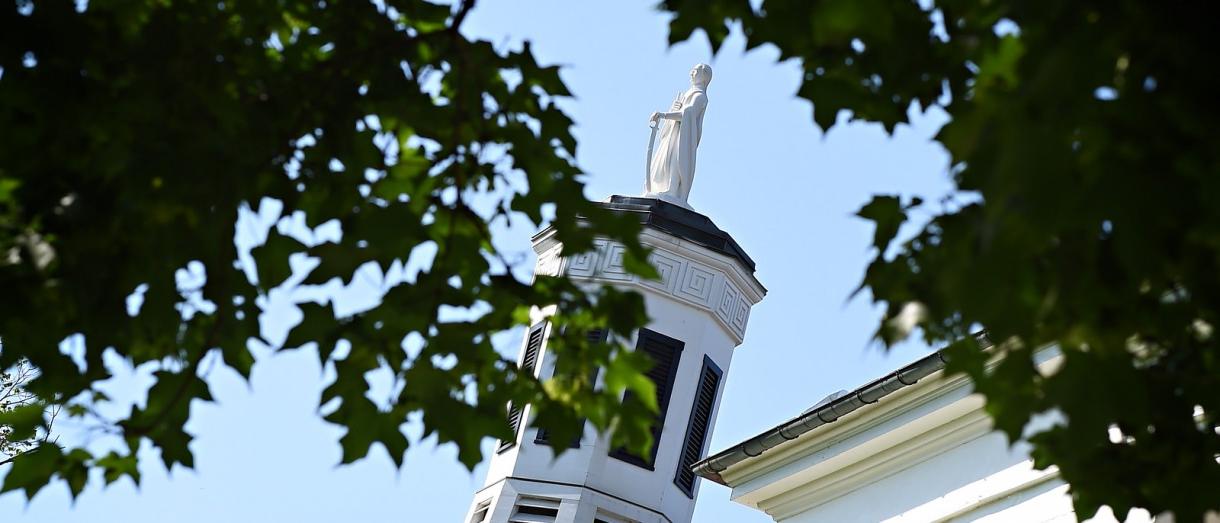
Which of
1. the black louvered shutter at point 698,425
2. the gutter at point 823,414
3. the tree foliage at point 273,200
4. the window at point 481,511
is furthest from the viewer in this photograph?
the black louvered shutter at point 698,425

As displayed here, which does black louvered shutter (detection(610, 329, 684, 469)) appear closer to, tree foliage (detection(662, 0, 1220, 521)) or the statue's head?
the statue's head

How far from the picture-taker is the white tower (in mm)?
17719

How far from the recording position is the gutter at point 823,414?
1091 centimetres

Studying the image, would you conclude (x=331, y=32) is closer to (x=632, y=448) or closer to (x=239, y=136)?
(x=239, y=136)

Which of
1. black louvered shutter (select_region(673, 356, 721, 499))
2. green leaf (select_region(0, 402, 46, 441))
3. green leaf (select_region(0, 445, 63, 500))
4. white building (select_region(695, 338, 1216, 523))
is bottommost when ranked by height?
green leaf (select_region(0, 445, 63, 500))

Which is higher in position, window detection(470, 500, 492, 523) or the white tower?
the white tower

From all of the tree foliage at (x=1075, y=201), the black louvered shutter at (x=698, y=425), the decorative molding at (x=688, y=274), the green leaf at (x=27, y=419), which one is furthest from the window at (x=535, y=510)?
the tree foliage at (x=1075, y=201)

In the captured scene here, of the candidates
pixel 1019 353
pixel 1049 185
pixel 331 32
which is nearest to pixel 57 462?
pixel 331 32

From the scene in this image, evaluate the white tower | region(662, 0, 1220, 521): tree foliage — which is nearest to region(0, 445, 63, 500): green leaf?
region(662, 0, 1220, 521): tree foliage

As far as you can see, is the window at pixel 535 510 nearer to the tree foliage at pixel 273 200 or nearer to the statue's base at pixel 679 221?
the statue's base at pixel 679 221

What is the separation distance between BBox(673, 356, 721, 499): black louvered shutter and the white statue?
2.35 meters

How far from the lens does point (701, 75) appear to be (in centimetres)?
2033

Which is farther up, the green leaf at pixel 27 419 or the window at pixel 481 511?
the window at pixel 481 511

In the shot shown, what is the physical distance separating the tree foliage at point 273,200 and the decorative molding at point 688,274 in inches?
536
